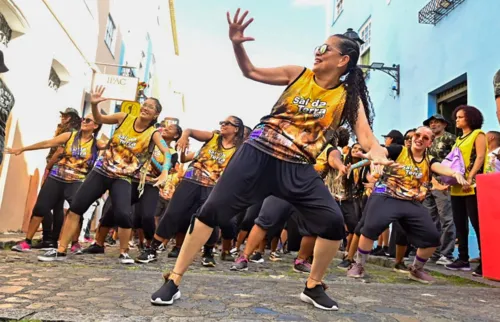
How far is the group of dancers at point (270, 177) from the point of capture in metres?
3.19

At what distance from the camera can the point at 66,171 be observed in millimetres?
6332

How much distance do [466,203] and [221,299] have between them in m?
4.00

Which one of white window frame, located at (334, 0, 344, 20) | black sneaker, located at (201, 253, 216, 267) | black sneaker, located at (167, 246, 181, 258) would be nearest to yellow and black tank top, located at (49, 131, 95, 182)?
black sneaker, located at (167, 246, 181, 258)

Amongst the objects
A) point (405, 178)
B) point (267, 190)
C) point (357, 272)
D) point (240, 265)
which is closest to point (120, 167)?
point (240, 265)

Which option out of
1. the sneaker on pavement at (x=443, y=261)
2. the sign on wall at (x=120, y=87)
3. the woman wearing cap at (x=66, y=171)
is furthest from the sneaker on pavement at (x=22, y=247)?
the sign on wall at (x=120, y=87)

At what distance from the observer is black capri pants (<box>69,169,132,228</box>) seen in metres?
5.23

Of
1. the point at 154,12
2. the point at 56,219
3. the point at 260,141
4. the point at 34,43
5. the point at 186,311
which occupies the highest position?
the point at 154,12

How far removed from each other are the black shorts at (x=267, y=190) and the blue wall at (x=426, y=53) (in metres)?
5.45

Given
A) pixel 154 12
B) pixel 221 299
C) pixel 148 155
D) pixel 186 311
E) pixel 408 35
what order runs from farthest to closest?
pixel 154 12 < pixel 408 35 < pixel 148 155 < pixel 221 299 < pixel 186 311

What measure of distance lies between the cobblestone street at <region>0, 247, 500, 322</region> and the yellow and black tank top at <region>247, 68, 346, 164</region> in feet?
3.47

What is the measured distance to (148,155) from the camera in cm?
575

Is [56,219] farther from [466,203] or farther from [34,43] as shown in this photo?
[466,203]

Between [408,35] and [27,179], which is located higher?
[408,35]

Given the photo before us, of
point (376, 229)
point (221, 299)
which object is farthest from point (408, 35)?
point (221, 299)
